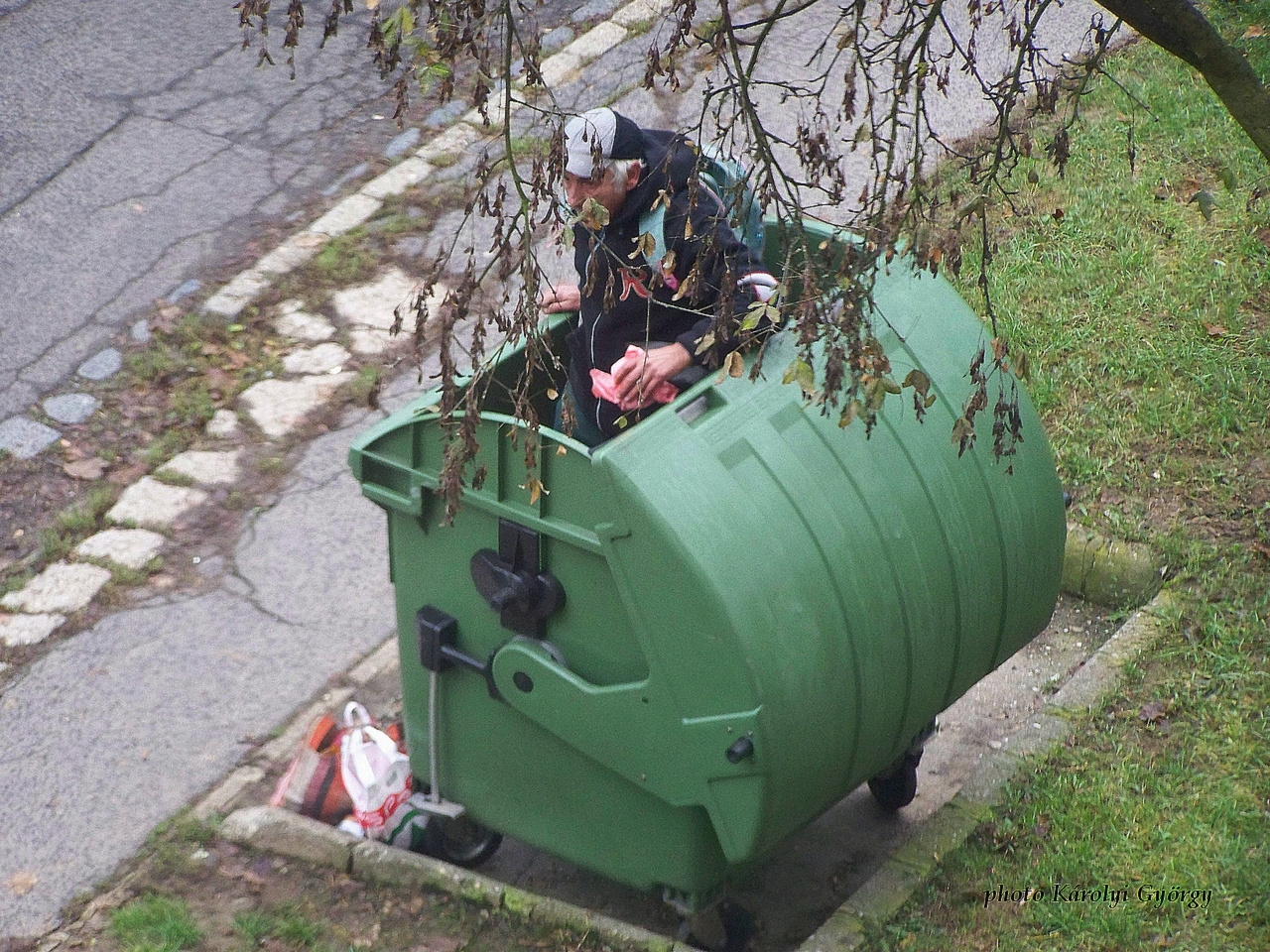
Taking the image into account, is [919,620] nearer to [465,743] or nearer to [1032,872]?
[1032,872]

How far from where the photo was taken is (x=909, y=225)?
116 inches

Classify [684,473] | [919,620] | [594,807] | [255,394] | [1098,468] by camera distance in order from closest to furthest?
[684,473]
[919,620]
[594,807]
[1098,468]
[255,394]

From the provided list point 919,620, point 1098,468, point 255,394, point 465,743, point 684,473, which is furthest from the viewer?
point 255,394

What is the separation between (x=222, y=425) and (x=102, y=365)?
76 cm

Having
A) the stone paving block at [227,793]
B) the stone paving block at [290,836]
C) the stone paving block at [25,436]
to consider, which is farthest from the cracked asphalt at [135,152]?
the stone paving block at [290,836]

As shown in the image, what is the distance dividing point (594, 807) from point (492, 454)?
3.23 feet

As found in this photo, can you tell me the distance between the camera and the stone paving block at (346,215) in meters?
7.56

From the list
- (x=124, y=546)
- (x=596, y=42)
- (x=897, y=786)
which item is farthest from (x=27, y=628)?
(x=596, y=42)

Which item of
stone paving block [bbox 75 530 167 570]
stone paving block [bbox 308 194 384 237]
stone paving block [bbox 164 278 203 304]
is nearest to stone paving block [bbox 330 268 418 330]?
stone paving block [bbox 308 194 384 237]

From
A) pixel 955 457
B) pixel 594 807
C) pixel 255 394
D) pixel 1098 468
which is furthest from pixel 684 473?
pixel 255 394

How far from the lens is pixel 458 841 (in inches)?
170

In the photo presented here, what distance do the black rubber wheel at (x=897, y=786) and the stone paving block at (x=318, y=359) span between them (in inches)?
134

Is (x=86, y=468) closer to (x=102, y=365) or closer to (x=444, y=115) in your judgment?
(x=102, y=365)

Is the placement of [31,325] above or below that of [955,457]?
above
